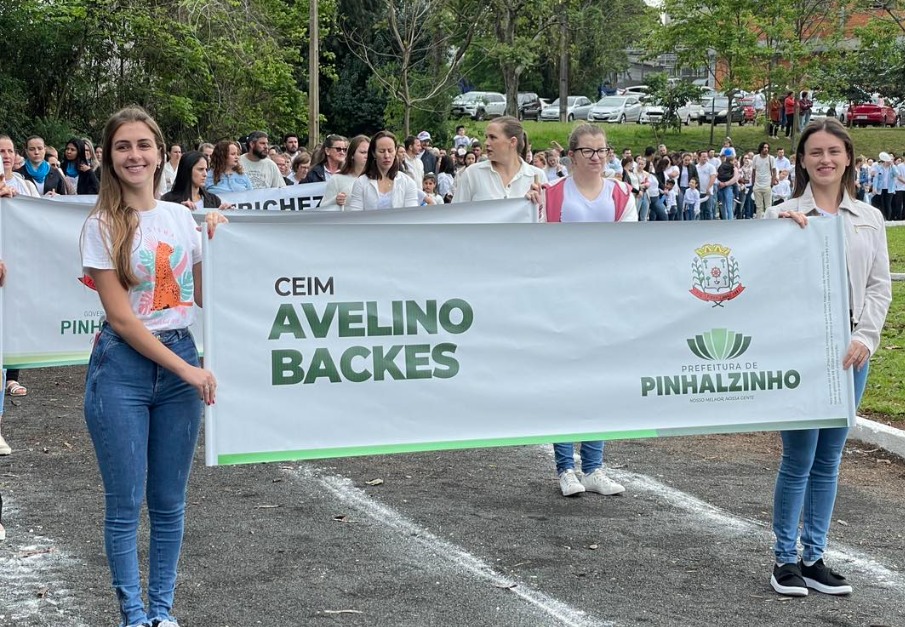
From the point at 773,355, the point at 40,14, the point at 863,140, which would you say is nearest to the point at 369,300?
the point at 773,355

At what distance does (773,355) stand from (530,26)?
56341 millimetres

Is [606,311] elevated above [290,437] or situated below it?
above

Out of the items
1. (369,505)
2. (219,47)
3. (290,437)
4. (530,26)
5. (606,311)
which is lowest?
(369,505)

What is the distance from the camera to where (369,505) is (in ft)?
23.4

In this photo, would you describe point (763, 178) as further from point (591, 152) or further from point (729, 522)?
point (729, 522)

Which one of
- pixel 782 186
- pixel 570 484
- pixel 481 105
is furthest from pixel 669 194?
pixel 481 105

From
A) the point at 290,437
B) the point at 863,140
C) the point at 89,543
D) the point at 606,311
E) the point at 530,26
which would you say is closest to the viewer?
the point at 290,437

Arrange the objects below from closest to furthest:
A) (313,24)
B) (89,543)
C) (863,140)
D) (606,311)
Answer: (606,311)
(89,543)
(313,24)
(863,140)

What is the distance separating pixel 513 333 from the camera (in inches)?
222

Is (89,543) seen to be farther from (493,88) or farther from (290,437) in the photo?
(493,88)

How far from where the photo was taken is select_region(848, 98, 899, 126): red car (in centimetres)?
5728

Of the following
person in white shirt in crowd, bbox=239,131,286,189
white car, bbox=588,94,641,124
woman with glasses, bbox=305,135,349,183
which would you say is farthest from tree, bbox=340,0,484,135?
woman with glasses, bbox=305,135,349,183

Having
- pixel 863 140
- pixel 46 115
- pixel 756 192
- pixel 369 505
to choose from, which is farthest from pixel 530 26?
pixel 369 505

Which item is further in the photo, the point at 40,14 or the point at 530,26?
the point at 530,26
